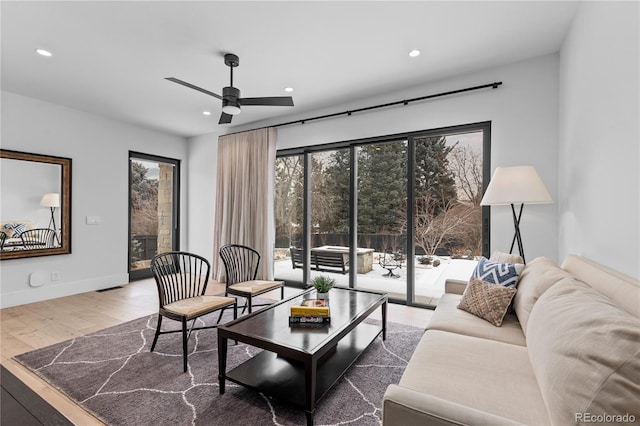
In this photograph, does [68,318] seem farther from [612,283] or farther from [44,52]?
[612,283]

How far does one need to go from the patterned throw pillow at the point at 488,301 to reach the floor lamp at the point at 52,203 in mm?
5229

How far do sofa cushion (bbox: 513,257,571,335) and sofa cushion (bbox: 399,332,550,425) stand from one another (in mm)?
269

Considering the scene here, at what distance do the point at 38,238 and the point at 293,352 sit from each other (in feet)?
14.6

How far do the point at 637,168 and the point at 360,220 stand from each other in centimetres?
291

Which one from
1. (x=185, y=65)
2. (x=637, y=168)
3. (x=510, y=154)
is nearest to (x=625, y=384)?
(x=637, y=168)

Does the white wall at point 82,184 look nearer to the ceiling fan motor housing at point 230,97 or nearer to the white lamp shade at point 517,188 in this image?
the ceiling fan motor housing at point 230,97

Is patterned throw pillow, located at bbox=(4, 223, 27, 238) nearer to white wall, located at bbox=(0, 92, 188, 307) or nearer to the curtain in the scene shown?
white wall, located at bbox=(0, 92, 188, 307)

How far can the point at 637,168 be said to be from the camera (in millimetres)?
1446

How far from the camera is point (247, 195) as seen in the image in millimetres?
4961

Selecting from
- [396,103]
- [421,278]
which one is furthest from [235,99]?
[421,278]

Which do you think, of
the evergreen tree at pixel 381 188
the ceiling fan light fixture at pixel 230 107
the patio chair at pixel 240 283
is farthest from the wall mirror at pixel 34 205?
the evergreen tree at pixel 381 188

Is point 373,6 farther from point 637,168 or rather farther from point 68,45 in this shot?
point 68,45

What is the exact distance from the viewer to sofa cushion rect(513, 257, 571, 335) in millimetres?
1717

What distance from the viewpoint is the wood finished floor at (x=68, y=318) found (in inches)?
87.2
